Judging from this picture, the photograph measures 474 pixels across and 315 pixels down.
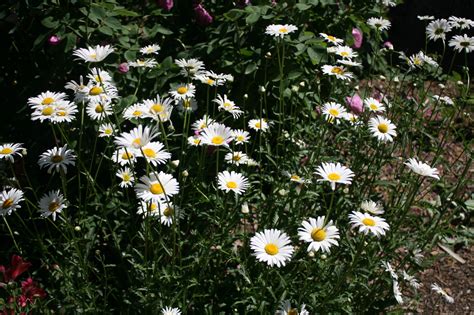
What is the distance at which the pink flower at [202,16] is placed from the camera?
3035 millimetres

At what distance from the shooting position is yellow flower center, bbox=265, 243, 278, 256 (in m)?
1.92

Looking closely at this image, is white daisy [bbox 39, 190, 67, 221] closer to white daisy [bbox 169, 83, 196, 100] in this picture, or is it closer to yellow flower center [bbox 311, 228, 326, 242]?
white daisy [bbox 169, 83, 196, 100]

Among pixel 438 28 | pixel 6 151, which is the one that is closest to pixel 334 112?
pixel 438 28

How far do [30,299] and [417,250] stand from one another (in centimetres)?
165

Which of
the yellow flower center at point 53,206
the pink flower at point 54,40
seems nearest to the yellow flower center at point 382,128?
the yellow flower center at point 53,206

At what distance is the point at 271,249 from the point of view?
6.34ft

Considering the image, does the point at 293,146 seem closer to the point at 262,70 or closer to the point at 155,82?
the point at 262,70

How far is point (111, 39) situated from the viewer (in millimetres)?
2908

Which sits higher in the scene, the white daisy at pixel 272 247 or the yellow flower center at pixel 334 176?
the yellow flower center at pixel 334 176

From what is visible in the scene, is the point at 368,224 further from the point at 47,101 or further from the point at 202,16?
the point at 202,16

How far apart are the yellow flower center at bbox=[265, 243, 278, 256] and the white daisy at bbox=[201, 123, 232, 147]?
38cm

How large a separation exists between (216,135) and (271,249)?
1.50 feet

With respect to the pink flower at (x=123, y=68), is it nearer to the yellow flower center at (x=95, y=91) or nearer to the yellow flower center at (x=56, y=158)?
the yellow flower center at (x=95, y=91)

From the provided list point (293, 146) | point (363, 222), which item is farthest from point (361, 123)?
point (363, 222)
